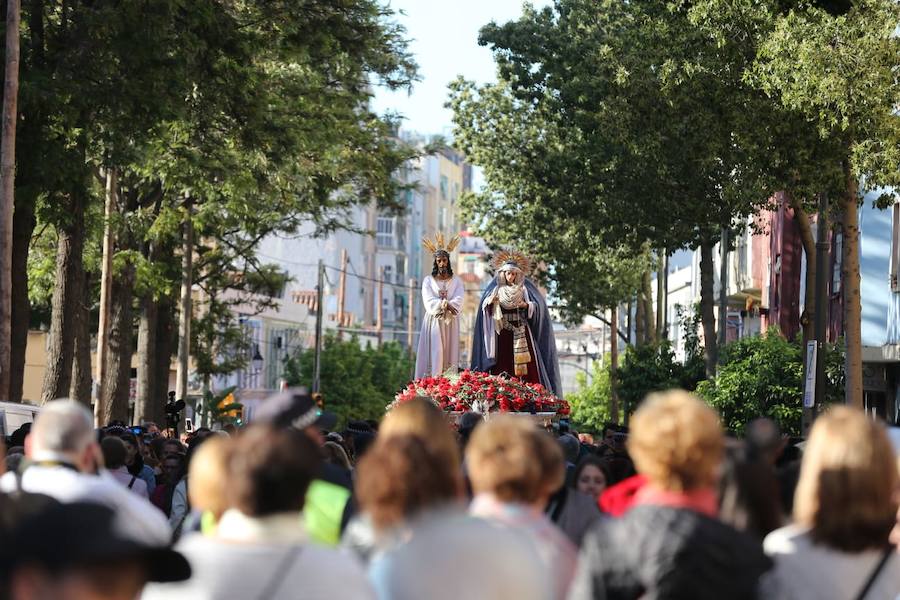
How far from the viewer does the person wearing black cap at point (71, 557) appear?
4391 mm

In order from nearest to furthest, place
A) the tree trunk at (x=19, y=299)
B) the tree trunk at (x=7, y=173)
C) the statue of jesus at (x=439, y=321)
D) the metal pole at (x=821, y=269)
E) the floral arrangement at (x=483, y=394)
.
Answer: the floral arrangement at (x=483, y=394)
the metal pole at (x=821, y=269)
the tree trunk at (x=7, y=173)
the tree trunk at (x=19, y=299)
the statue of jesus at (x=439, y=321)

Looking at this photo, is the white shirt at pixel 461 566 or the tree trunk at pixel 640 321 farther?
the tree trunk at pixel 640 321

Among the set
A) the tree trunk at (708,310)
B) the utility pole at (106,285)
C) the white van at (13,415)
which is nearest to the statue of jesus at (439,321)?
the white van at (13,415)

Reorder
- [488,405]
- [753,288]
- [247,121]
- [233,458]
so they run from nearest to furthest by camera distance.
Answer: [233,458], [488,405], [247,121], [753,288]

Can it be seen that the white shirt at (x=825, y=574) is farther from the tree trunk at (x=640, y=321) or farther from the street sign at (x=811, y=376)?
the tree trunk at (x=640, y=321)

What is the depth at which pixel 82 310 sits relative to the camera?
32.2 meters

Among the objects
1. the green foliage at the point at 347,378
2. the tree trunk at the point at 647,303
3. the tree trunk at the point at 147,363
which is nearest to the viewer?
the tree trunk at the point at 147,363

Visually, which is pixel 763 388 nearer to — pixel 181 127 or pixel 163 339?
pixel 181 127

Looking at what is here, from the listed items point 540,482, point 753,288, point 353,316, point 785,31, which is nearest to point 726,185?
point 785,31

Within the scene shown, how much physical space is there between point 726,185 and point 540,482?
2346 centimetres

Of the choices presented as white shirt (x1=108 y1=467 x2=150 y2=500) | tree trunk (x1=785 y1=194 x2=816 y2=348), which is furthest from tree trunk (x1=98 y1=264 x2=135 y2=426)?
white shirt (x1=108 y1=467 x2=150 y2=500)

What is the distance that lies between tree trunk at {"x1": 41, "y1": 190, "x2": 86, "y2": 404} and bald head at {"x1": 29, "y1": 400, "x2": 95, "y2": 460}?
70.4 ft

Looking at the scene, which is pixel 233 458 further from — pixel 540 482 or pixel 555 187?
pixel 555 187

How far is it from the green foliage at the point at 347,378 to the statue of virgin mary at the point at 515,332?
178 feet
